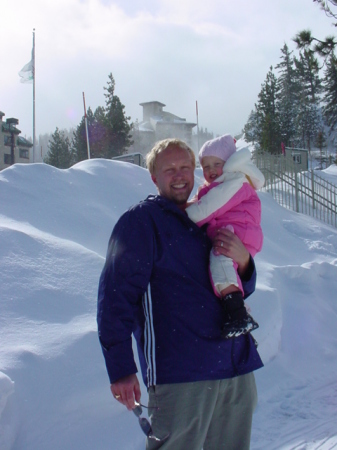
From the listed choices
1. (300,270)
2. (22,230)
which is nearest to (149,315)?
Result: (22,230)

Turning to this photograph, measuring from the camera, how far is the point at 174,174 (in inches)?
81.0

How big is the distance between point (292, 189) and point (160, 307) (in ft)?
36.1

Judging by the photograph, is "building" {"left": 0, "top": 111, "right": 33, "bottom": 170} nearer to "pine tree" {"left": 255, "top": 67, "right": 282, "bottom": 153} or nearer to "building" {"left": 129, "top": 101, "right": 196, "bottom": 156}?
"building" {"left": 129, "top": 101, "right": 196, "bottom": 156}

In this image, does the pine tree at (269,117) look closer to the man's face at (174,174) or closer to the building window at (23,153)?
the building window at (23,153)

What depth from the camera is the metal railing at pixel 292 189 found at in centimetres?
1198

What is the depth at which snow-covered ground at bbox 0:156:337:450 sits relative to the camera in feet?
9.32

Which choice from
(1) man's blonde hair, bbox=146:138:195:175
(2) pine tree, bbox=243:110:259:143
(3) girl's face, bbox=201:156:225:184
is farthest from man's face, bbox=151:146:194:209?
(2) pine tree, bbox=243:110:259:143

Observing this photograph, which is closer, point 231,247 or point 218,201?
point 231,247

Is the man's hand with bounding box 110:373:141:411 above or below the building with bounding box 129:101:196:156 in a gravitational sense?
below

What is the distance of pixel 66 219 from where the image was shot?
557 cm

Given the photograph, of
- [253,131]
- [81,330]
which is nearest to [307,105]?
[253,131]

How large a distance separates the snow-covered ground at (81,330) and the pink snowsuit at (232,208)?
62.3 inches

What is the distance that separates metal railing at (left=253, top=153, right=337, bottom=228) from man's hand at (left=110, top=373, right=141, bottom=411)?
1070cm

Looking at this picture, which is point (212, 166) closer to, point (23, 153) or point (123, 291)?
point (123, 291)
